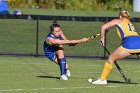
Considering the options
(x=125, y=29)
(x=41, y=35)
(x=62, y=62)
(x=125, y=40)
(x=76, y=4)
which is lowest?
(x=76, y=4)

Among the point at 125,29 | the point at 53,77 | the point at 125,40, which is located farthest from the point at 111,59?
the point at 53,77

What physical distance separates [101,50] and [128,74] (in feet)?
26.5

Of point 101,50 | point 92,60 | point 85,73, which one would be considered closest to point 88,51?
point 101,50

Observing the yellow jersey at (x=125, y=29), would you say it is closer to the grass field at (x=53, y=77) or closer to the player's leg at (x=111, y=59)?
the player's leg at (x=111, y=59)

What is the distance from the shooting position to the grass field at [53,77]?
1323cm

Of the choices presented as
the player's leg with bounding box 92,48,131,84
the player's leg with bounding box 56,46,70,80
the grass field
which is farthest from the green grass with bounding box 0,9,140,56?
the player's leg with bounding box 92,48,131,84

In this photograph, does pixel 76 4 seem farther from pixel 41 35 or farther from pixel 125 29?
pixel 125 29

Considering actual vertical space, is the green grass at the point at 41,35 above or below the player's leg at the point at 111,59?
below

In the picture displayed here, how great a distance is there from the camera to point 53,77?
1584 cm

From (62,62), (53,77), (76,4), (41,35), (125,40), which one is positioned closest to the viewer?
(125,40)

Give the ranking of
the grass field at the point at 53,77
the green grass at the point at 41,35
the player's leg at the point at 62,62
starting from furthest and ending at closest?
the green grass at the point at 41,35, the player's leg at the point at 62,62, the grass field at the point at 53,77

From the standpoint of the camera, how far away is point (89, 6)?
35938 millimetres

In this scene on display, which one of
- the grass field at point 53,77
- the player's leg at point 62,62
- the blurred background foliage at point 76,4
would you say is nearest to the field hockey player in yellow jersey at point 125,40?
the grass field at point 53,77

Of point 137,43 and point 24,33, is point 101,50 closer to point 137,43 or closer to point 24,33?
point 24,33
